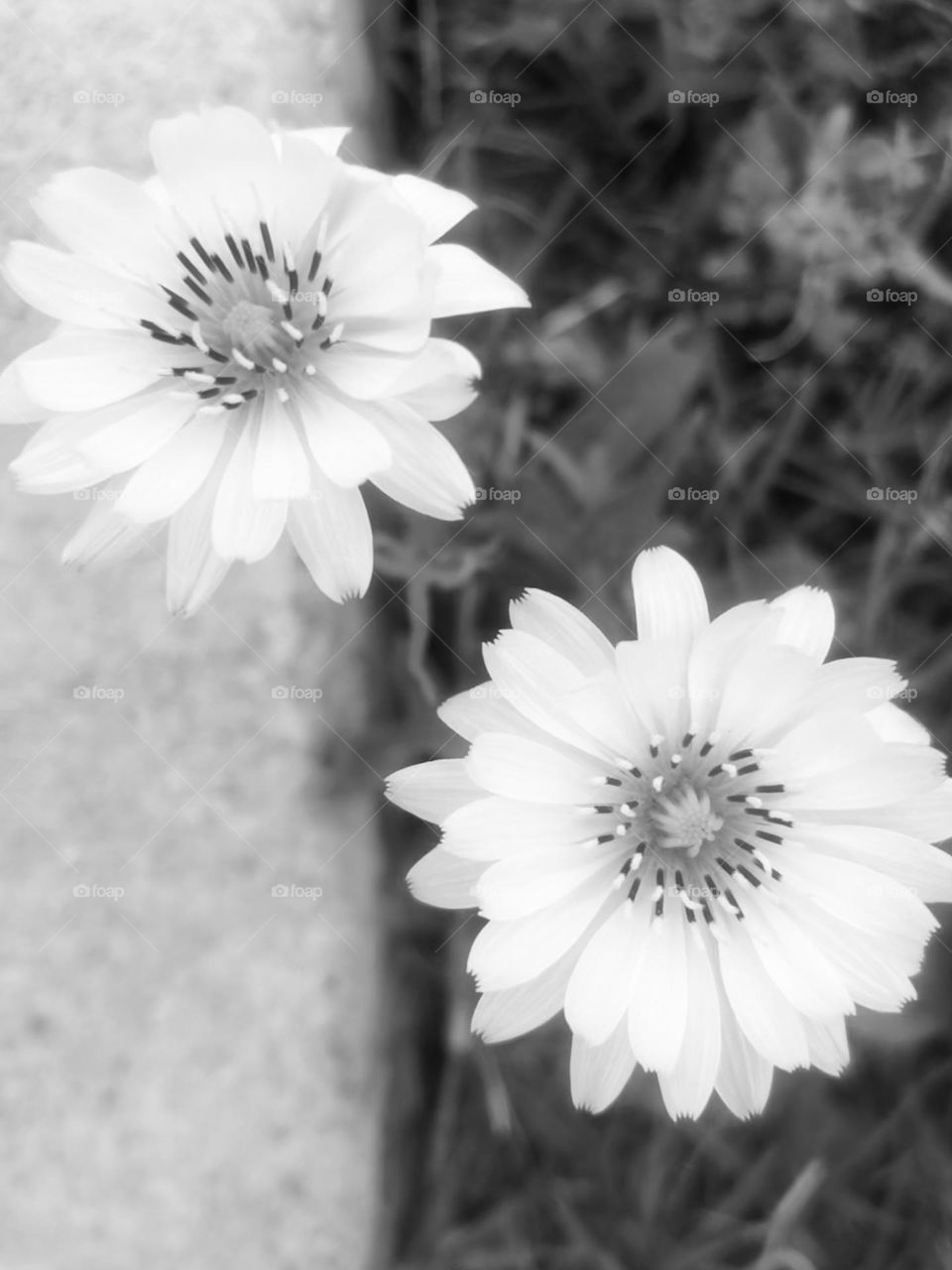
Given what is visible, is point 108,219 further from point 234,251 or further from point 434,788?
point 434,788

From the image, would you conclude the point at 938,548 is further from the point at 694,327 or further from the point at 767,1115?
the point at 767,1115

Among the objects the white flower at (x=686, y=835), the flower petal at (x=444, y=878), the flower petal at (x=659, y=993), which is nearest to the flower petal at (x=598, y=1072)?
the white flower at (x=686, y=835)

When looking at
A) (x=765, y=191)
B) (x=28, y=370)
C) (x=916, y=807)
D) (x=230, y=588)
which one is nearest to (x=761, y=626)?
(x=916, y=807)

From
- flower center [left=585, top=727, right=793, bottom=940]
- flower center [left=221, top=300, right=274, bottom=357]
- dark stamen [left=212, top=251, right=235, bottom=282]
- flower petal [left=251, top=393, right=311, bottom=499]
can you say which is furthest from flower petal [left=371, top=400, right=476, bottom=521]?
flower center [left=585, top=727, right=793, bottom=940]

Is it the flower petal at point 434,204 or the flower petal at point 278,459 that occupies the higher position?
the flower petal at point 434,204

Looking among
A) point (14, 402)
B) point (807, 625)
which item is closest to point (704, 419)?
point (807, 625)

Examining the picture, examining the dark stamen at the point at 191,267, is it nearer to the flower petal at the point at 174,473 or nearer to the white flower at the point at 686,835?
the flower petal at the point at 174,473

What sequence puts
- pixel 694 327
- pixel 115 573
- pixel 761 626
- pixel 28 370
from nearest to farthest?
pixel 761 626 < pixel 28 370 < pixel 115 573 < pixel 694 327
